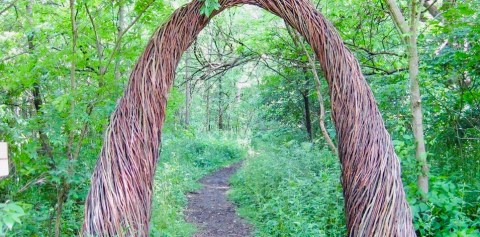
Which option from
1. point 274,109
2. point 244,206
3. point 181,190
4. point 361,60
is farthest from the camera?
point 274,109

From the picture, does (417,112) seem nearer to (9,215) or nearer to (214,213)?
(9,215)

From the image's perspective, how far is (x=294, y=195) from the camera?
543 cm

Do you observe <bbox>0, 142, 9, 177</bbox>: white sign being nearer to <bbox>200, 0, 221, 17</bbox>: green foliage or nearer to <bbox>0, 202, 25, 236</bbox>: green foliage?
<bbox>0, 202, 25, 236</bbox>: green foliage

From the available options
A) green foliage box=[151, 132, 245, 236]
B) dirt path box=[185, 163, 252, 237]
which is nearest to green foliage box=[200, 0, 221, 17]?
green foliage box=[151, 132, 245, 236]

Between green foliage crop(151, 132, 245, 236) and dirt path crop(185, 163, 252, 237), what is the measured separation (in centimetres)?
21

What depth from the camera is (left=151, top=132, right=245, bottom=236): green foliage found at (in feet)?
17.9

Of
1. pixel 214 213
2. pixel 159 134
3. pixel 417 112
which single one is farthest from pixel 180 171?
pixel 159 134

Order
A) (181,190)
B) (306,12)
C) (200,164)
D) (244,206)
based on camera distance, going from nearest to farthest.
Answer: (306,12) < (244,206) < (181,190) < (200,164)

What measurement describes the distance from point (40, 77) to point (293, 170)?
4716 millimetres

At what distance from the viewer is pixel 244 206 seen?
7180mm

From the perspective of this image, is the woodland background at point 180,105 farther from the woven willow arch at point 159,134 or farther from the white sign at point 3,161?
the woven willow arch at point 159,134

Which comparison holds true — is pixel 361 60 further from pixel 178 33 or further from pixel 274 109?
pixel 274 109

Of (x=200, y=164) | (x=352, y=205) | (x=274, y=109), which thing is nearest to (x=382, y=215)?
(x=352, y=205)

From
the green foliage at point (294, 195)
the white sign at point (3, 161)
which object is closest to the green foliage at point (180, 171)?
the green foliage at point (294, 195)
